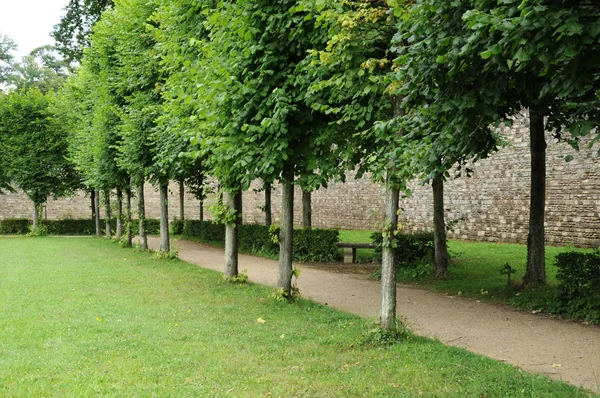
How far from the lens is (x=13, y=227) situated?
3250 cm

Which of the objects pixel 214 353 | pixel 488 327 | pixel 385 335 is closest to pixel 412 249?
pixel 488 327

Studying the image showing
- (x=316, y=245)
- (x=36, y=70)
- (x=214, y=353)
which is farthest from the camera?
(x=36, y=70)

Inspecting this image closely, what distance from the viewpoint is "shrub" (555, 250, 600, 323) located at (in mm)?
7828

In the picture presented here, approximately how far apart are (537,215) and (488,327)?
10.6 ft

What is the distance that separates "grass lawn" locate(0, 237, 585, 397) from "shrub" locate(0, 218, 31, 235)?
24492mm

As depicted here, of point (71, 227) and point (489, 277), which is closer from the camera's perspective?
point (489, 277)

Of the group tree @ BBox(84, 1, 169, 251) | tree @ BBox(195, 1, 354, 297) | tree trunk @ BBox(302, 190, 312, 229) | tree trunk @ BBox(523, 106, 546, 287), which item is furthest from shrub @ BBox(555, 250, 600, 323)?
tree @ BBox(84, 1, 169, 251)

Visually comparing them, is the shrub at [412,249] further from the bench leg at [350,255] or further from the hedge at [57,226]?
the hedge at [57,226]

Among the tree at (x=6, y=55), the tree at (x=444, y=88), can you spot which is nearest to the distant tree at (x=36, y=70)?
the tree at (x=6, y=55)

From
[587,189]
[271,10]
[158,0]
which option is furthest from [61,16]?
[587,189]

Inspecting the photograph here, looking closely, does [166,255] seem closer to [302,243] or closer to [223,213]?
[302,243]

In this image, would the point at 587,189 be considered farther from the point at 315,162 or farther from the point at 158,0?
the point at 158,0

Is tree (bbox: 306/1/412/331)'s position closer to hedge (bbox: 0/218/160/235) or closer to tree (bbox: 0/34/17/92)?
hedge (bbox: 0/218/160/235)

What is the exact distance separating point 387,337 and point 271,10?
16.4 feet
